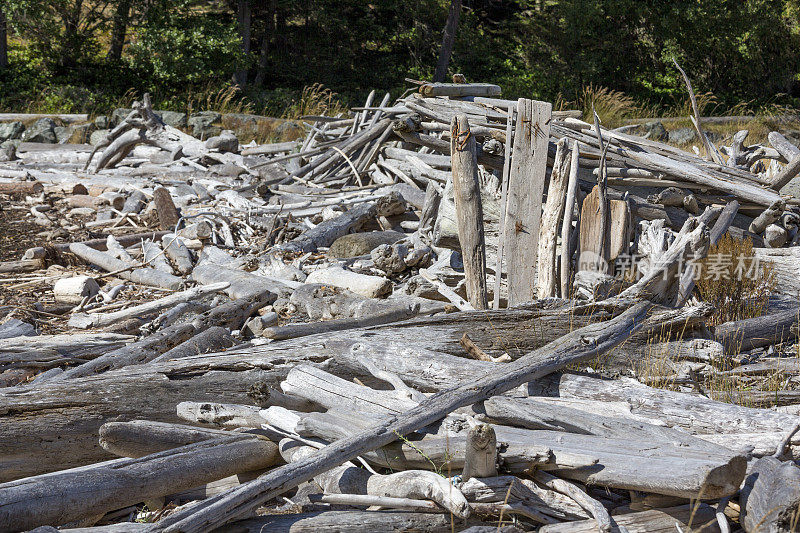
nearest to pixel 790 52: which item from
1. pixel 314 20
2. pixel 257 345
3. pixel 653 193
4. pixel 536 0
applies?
pixel 536 0

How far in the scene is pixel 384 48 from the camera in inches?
834

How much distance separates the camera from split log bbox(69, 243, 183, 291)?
22.6 ft

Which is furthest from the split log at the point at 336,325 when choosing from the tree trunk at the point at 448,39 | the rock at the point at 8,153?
the tree trunk at the point at 448,39

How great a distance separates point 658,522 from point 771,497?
43cm

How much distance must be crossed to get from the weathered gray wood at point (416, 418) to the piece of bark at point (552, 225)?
105 cm

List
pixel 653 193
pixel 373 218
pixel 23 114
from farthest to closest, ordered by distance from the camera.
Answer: pixel 23 114, pixel 373 218, pixel 653 193

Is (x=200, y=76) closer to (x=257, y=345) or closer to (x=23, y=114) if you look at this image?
(x=23, y=114)

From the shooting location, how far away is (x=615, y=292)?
16.6 ft

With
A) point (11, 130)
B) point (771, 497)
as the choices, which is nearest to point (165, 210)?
point (11, 130)

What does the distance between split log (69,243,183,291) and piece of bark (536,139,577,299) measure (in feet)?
12.2

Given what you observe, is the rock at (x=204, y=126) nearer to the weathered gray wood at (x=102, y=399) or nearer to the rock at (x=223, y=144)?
the rock at (x=223, y=144)

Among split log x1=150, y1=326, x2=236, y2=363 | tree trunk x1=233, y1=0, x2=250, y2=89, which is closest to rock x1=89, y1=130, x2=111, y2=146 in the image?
tree trunk x1=233, y1=0, x2=250, y2=89

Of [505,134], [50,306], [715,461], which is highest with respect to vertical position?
[505,134]

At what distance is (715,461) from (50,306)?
235 inches
